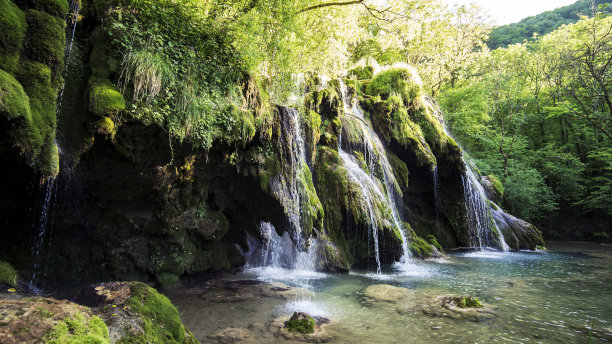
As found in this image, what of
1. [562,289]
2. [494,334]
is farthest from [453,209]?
[494,334]

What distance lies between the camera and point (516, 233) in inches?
646

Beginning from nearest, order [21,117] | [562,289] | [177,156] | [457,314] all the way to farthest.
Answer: [21,117] < [457,314] < [177,156] < [562,289]

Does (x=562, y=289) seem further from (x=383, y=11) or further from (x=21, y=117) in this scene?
(x=21, y=117)

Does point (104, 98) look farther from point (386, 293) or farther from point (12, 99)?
point (386, 293)

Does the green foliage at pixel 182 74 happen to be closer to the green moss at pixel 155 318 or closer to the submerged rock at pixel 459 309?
the green moss at pixel 155 318

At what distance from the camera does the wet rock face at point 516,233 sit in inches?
628

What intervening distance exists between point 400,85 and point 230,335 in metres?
14.0

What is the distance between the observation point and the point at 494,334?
203 inches

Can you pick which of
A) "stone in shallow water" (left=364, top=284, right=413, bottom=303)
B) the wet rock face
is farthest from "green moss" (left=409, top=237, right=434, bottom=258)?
the wet rock face

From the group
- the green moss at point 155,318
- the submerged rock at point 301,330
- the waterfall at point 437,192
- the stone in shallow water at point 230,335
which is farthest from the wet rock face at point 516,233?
the green moss at point 155,318

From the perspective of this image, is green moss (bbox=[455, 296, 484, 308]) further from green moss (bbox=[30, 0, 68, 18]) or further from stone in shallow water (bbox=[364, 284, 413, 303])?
green moss (bbox=[30, 0, 68, 18])

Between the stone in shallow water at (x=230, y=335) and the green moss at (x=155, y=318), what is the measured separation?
1622 millimetres

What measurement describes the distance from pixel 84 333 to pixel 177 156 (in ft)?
16.4

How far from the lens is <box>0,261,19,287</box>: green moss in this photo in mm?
5391
